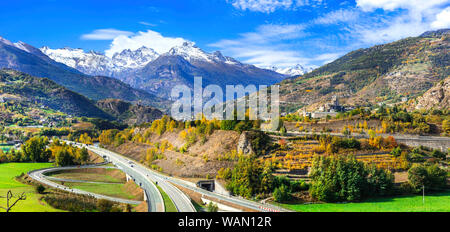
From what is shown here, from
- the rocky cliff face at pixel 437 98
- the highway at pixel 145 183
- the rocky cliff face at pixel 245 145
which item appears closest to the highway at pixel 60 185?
the highway at pixel 145 183

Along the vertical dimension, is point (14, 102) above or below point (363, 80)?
below

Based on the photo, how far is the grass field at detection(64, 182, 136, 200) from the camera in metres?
48.8

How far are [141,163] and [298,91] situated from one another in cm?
14024

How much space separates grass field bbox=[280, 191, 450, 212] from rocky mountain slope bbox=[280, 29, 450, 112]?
4024 inches

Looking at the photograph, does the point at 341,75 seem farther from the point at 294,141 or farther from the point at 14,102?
the point at 14,102

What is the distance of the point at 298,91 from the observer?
7643 inches

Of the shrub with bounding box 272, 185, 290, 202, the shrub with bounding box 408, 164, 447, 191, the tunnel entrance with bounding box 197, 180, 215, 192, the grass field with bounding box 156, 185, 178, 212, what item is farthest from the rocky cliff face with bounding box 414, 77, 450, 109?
the grass field with bounding box 156, 185, 178, 212

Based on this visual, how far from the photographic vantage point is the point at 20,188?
157 ft

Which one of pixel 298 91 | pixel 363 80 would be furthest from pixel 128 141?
pixel 363 80

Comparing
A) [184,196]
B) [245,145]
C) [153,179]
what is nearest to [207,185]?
[184,196]

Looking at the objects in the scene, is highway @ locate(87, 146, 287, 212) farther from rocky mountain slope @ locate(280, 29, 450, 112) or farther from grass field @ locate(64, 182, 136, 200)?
rocky mountain slope @ locate(280, 29, 450, 112)

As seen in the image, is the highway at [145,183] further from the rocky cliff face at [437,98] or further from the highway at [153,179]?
the rocky cliff face at [437,98]

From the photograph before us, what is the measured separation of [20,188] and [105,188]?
13.1 metres
